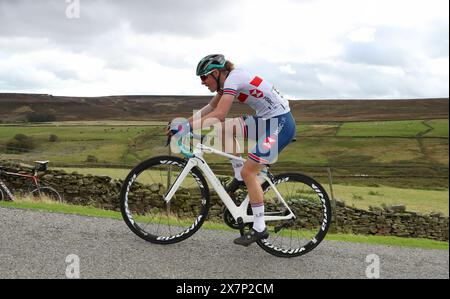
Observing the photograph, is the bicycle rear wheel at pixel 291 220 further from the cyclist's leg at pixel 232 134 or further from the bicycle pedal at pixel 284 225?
the cyclist's leg at pixel 232 134

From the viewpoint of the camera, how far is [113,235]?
6.77 meters

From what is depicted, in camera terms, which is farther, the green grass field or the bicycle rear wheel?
the green grass field

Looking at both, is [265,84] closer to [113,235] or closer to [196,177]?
[196,177]

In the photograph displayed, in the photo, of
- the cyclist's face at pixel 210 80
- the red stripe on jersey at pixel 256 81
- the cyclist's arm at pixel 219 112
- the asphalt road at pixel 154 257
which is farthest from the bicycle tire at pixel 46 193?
the red stripe on jersey at pixel 256 81

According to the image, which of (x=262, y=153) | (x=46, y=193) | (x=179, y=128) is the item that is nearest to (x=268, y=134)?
(x=262, y=153)

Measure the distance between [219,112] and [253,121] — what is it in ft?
2.42

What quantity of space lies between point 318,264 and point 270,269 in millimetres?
849

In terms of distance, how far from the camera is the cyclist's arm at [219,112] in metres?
5.57

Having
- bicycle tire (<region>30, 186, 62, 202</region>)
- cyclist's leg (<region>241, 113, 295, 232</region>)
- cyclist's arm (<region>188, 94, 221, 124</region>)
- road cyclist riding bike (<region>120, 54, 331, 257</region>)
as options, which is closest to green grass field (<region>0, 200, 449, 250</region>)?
road cyclist riding bike (<region>120, 54, 331, 257</region>)

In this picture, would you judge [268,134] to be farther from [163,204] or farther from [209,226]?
[209,226]

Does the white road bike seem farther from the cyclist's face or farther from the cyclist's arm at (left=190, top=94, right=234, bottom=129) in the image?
the cyclist's face

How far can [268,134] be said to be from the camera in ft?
19.8

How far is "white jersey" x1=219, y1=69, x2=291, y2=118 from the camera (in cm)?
566

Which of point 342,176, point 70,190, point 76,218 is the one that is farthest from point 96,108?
point 76,218
